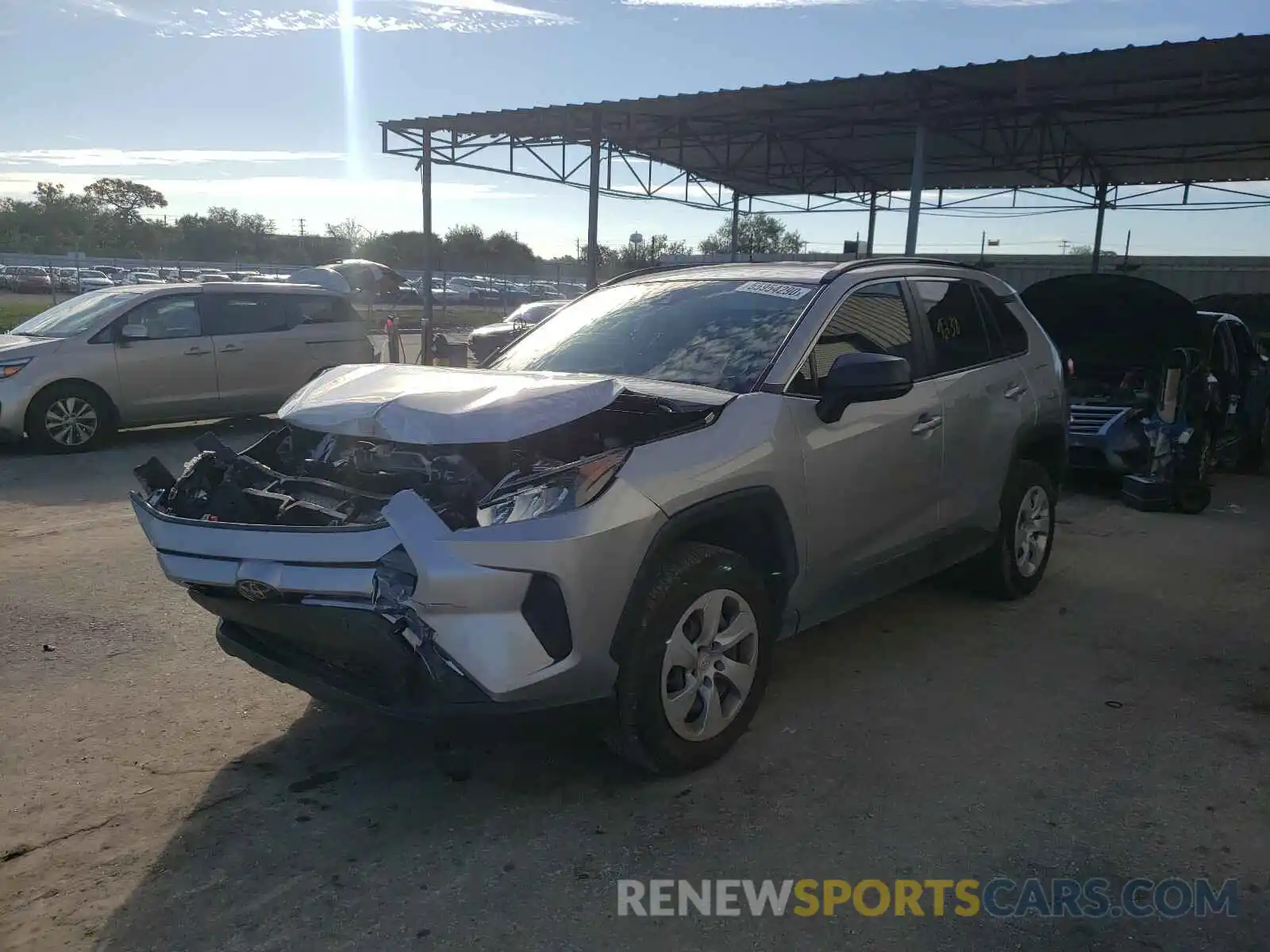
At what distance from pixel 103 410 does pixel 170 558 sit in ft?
24.4

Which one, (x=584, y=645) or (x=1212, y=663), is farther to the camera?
(x=1212, y=663)

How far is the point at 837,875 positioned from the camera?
9.27ft

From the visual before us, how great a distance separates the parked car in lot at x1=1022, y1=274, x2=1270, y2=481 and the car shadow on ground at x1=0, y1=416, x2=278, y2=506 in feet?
26.1

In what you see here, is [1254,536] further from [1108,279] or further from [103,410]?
[103,410]

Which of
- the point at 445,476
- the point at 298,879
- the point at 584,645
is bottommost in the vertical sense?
the point at 298,879

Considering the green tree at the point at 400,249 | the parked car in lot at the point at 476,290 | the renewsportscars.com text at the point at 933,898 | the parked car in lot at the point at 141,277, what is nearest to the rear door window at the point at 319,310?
the renewsportscars.com text at the point at 933,898

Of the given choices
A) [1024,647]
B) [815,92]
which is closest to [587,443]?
[1024,647]

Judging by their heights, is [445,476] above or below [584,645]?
above

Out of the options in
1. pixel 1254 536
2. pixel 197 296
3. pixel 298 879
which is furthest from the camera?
pixel 197 296

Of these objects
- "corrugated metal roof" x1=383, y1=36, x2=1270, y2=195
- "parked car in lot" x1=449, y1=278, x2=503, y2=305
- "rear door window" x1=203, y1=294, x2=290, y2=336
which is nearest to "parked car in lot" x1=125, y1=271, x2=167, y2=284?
"parked car in lot" x1=449, y1=278, x2=503, y2=305

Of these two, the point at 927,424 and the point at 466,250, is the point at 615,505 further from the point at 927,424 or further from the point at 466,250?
the point at 466,250

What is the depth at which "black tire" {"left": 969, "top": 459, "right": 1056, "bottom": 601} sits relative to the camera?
16.6 feet

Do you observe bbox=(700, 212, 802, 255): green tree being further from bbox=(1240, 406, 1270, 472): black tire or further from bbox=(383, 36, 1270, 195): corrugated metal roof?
bbox=(1240, 406, 1270, 472): black tire

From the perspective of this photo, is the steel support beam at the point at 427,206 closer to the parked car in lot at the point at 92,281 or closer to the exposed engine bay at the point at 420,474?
the exposed engine bay at the point at 420,474
